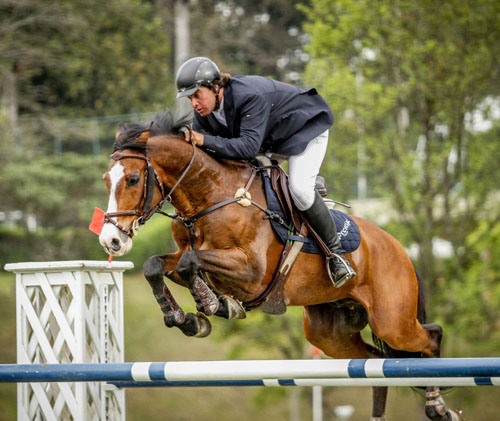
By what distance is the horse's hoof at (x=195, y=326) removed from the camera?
3.92 m

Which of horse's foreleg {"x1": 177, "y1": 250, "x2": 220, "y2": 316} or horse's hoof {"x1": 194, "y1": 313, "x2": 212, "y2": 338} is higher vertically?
horse's foreleg {"x1": 177, "y1": 250, "x2": 220, "y2": 316}

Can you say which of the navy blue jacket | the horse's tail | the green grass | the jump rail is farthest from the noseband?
the green grass

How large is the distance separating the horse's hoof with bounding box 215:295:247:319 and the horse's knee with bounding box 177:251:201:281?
0.30 meters

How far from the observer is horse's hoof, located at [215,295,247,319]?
12.6ft

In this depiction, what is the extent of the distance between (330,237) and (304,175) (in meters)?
0.42

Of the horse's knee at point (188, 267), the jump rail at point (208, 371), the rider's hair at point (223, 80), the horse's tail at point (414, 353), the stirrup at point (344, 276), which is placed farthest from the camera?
the horse's tail at point (414, 353)

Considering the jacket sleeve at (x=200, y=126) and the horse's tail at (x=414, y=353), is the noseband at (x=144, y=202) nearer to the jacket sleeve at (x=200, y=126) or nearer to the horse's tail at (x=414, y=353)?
the jacket sleeve at (x=200, y=126)

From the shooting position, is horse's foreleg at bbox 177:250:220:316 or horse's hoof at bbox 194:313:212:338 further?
horse's hoof at bbox 194:313:212:338

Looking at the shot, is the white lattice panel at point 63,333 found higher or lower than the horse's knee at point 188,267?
lower

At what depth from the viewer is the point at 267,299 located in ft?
13.5

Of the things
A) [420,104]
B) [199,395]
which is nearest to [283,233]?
[420,104]

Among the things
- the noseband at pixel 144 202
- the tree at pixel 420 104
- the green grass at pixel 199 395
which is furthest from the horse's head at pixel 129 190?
the green grass at pixel 199 395

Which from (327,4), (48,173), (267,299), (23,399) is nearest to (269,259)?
(267,299)

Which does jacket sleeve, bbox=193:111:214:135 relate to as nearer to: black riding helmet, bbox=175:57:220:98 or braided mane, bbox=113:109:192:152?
braided mane, bbox=113:109:192:152
